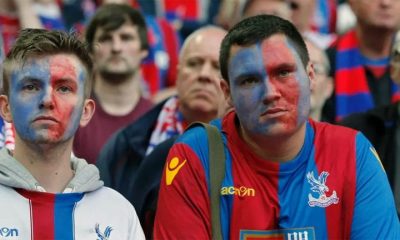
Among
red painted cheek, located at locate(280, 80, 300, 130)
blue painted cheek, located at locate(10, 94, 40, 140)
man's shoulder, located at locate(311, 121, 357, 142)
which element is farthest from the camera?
man's shoulder, located at locate(311, 121, 357, 142)

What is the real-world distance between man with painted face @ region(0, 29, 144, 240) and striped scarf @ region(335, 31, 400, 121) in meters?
2.64

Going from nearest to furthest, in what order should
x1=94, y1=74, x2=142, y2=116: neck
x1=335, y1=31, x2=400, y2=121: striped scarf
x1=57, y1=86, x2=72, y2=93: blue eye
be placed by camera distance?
1. x1=57, y1=86, x2=72, y2=93: blue eye
2. x1=335, y1=31, x2=400, y2=121: striped scarf
3. x1=94, y1=74, x2=142, y2=116: neck

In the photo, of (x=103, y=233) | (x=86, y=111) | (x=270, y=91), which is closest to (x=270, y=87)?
(x=270, y=91)

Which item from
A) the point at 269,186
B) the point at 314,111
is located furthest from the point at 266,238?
the point at 314,111

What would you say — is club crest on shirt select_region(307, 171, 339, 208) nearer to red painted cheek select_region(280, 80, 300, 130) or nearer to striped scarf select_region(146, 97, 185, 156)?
red painted cheek select_region(280, 80, 300, 130)

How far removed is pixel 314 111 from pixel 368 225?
2.13 metres

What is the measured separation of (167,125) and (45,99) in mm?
2035

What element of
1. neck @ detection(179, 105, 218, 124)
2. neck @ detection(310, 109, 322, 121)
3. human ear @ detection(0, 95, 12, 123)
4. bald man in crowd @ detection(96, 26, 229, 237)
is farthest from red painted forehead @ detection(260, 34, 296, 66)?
neck @ detection(310, 109, 322, 121)

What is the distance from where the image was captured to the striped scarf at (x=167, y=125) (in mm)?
6242

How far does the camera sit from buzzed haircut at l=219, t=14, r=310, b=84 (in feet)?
15.1

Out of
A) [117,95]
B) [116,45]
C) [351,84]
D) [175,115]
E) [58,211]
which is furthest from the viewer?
[116,45]

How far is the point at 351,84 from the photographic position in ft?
22.5

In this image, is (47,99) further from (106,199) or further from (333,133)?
(333,133)

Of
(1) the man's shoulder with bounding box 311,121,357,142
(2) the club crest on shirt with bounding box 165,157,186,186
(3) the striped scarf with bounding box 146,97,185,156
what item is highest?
(3) the striped scarf with bounding box 146,97,185,156
